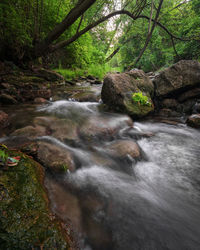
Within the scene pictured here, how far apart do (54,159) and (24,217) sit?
0.96 metres

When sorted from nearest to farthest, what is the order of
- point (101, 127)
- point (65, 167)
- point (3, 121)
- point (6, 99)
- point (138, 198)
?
point (138, 198) < point (65, 167) < point (3, 121) < point (101, 127) < point (6, 99)

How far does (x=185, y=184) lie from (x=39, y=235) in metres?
2.17

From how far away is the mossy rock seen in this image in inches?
33.8

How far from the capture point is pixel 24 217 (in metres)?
0.98

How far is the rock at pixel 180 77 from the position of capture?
5.34 metres

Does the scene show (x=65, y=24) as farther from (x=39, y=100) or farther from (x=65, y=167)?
(x=65, y=167)

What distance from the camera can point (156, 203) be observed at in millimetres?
1755

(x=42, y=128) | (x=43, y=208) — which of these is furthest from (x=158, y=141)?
(x=43, y=208)

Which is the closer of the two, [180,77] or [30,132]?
[30,132]

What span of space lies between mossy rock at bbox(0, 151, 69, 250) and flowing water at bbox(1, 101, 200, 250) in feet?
0.80

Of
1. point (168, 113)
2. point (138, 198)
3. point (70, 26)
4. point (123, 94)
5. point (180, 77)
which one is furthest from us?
point (70, 26)

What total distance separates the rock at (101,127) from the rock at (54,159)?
98 centimetres

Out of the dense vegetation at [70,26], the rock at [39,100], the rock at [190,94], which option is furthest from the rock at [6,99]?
the rock at [190,94]

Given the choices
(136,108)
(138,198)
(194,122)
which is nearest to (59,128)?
(138,198)
